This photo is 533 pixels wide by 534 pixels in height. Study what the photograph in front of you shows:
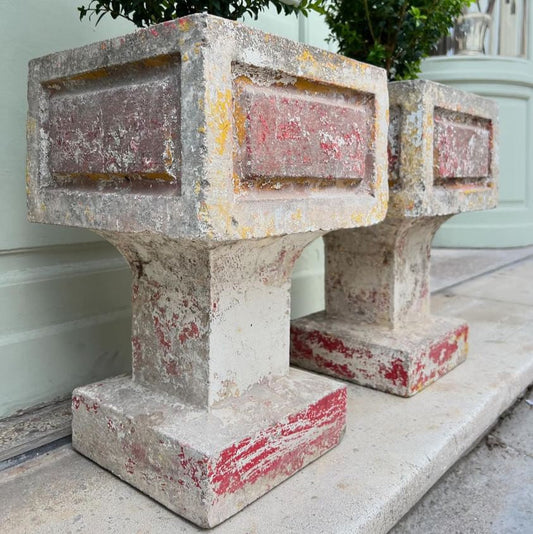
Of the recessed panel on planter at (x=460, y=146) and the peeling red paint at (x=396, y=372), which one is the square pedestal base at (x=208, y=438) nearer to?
the peeling red paint at (x=396, y=372)

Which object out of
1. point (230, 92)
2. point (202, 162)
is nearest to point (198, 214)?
point (202, 162)

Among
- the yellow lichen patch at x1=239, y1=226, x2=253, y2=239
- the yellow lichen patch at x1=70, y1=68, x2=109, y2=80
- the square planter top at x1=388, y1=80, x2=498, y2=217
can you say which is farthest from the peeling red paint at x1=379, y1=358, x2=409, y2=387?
the yellow lichen patch at x1=70, y1=68, x2=109, y2=80

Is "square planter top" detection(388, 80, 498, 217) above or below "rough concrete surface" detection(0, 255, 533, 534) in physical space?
above

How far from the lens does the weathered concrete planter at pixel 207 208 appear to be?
3.59ft

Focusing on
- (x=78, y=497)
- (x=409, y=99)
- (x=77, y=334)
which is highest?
(x=409, y=99)

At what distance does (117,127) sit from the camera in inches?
47.1

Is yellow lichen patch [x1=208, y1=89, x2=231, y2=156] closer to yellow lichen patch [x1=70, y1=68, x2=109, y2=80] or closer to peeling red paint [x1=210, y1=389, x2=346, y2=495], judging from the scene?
yellow lichen patch [x1=70, y1=68, x2=109, y2=80]

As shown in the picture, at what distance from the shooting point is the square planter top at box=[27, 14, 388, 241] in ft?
3.50

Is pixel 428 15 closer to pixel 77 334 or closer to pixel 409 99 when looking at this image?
pixel 409 99

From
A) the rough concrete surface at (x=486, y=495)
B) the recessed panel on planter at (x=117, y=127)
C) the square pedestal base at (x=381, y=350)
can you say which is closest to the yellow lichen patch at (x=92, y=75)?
the recessed panel on planter at (x=117, y=127)

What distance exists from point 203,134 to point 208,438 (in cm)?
63

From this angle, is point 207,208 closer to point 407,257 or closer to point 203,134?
point 203,134

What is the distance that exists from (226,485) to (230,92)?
79 cm

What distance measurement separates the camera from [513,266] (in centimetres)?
432
